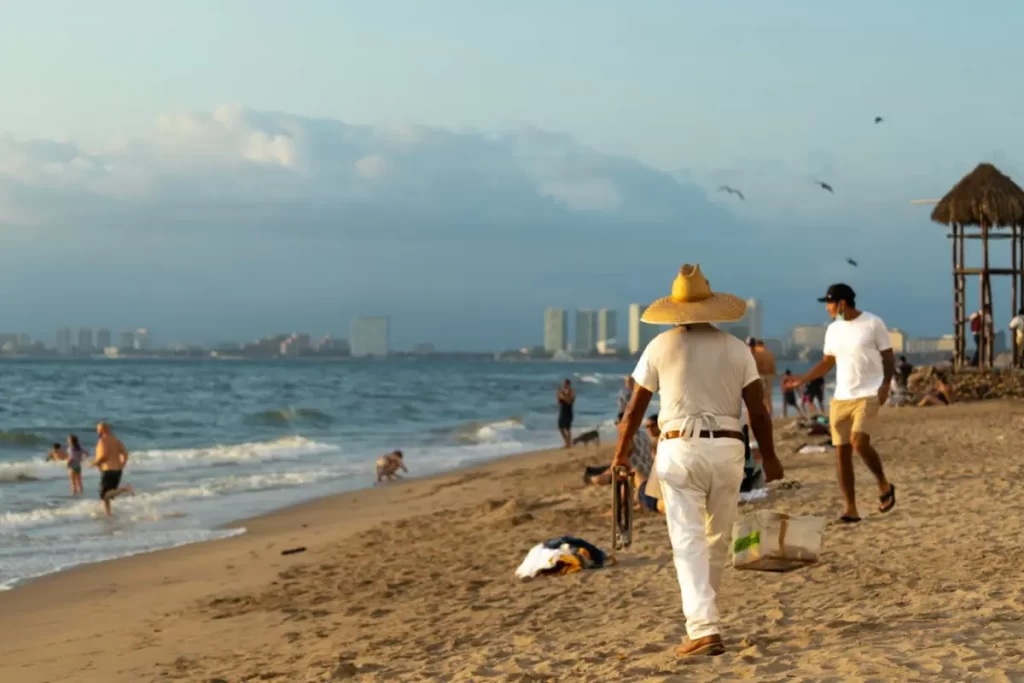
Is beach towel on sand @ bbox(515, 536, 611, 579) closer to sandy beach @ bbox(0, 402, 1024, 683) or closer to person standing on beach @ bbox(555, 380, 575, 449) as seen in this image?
sandy beach @ bbox(0, 402, 1024, 683)

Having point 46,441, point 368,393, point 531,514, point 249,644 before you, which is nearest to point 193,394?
point 368,393

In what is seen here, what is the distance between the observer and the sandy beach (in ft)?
17.7

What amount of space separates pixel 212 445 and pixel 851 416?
2409cm

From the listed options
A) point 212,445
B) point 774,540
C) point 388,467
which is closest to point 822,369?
point 774,540

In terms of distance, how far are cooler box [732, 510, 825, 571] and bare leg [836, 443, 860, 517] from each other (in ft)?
7.80

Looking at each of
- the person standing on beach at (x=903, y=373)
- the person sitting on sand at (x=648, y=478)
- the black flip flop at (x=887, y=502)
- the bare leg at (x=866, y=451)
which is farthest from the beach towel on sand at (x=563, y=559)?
the person standing on beach at (x=903, y=373)

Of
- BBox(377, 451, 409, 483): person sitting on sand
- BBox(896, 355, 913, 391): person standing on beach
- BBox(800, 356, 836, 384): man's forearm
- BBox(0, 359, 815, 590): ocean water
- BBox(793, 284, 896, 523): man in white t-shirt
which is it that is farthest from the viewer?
BBox(896, 355, 913, 391): person standing on beach

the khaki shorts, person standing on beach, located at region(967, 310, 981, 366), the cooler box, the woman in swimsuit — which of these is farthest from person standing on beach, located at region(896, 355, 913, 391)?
the cooler box

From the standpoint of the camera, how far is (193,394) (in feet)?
202

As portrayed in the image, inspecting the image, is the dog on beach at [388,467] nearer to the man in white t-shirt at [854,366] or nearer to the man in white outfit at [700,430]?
the man in white t-shirt at [854,366]

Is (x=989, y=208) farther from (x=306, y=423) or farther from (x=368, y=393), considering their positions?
(x=368, y=393)

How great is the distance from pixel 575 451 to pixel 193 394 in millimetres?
42553

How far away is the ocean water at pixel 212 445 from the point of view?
45.4 ft

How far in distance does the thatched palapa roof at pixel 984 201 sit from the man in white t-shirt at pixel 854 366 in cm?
1580
